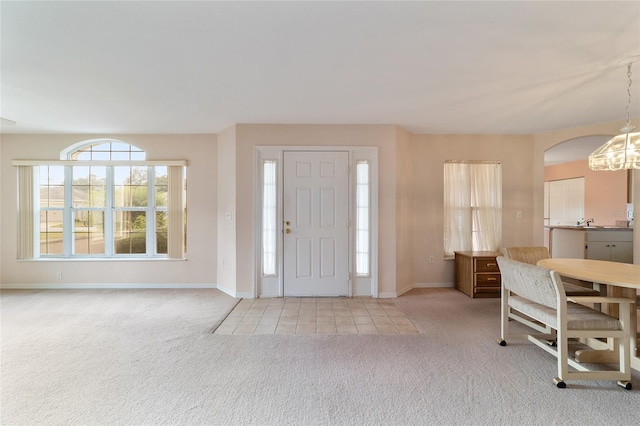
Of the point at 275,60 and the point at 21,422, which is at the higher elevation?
the point at 275,60

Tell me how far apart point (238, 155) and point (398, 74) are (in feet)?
8.40

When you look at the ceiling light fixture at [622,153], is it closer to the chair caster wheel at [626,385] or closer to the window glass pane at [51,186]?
the chair caster wheel at [626,385]

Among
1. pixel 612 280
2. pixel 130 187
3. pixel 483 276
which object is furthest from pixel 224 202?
pixel 612 280

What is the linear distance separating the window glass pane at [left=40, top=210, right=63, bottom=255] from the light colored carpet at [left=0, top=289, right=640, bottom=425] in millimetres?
1810

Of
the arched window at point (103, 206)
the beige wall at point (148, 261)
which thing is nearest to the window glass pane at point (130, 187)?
the arched window at point (103, 206)

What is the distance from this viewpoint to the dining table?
2.26 m

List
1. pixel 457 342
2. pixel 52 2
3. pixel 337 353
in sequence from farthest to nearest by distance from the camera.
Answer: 1. pixel 457 342
2. pixel 337 353
3. pixel 52 2

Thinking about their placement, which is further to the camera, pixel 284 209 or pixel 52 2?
pixel 284 209

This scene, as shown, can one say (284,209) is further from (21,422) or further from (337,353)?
(21,422)

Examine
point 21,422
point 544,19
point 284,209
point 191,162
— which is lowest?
point 21,422

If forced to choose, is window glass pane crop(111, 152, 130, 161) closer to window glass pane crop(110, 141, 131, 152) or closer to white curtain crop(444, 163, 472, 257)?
window glass pane crop(110, 141, 131, 152)

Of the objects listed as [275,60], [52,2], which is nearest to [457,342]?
[275,60]

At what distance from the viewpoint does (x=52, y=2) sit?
1759mm

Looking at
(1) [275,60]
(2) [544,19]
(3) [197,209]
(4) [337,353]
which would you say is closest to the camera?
(2) [544,19]
